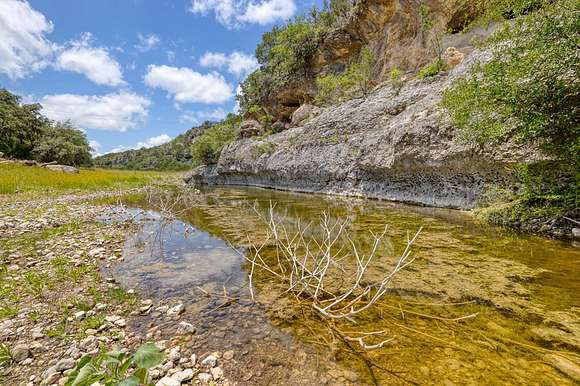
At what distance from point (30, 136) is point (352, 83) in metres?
50.9

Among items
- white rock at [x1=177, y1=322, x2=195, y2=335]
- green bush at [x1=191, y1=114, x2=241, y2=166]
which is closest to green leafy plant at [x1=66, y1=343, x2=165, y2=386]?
white rock at [x1=177, y1=322, x2=195, y2=335]

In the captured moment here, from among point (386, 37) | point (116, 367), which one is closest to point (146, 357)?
point (116, 367)

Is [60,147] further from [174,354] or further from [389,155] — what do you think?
[174,354]

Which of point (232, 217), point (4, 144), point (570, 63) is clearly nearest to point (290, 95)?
point (232, 217)

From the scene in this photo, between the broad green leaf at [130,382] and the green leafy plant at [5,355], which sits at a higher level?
the broad green leaf at [130,382]

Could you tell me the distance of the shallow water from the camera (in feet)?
8.17

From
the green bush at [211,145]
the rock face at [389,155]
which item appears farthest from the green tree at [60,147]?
the rock face at [389,155]

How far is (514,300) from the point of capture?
3.67 meters

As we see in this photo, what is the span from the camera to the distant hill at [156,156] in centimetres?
10996

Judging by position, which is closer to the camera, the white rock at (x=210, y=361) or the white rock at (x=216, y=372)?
the white rock at (x=216, y=372)

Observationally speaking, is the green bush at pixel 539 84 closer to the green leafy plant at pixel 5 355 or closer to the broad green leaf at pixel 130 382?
the broad green leaf at pixel 130 382

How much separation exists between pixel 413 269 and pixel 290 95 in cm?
3235

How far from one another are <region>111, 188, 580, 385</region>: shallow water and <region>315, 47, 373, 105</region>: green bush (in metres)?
19.6

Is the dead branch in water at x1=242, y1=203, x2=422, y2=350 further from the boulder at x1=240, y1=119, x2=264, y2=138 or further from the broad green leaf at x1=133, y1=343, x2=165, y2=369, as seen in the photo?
the boulder at x1=240, y1=119, x2=264, y2=138
